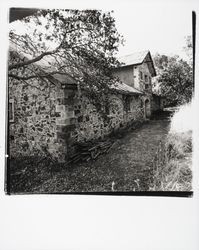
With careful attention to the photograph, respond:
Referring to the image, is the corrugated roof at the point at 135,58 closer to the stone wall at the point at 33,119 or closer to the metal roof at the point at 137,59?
the metal roof at the point at 137,59

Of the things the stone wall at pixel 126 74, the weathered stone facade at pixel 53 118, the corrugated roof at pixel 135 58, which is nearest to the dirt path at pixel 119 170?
the weathered stone facade at pixel 53 118

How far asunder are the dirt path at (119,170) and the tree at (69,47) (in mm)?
554

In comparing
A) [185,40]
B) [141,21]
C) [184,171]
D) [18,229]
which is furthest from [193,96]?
[18,229]

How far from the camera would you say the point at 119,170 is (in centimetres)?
218

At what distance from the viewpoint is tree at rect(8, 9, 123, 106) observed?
214 cm

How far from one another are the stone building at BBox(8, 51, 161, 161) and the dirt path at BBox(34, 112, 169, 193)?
17cm

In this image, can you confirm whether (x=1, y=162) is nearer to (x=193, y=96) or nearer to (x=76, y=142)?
(x=76, y=142)

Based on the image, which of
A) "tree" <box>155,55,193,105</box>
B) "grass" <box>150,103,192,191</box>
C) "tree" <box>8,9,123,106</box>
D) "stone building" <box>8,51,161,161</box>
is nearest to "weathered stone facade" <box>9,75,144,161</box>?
"stone building" <box>8,51,161,161</box>

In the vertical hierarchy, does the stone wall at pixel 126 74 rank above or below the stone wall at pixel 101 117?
above

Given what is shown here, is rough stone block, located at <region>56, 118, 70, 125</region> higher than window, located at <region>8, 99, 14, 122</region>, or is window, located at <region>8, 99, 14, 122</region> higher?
window, located at <region>8, 99, 14, 122</region>

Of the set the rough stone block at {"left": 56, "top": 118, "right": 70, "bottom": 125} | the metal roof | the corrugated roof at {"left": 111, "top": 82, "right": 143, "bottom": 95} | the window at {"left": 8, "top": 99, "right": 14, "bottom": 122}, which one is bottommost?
the rough stone block at {"left": 56, "top": 118, "right": 70, "bottom": 125}

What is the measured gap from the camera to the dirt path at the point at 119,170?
2.14 m

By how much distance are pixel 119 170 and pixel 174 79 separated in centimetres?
99

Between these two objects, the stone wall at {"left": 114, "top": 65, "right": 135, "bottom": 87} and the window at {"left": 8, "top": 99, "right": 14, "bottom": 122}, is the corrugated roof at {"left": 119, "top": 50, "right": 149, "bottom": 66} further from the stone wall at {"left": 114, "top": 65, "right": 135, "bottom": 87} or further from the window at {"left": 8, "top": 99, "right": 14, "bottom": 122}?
the window at {"left": 8, "top": 99, "right": 14, "bottom": 122}
